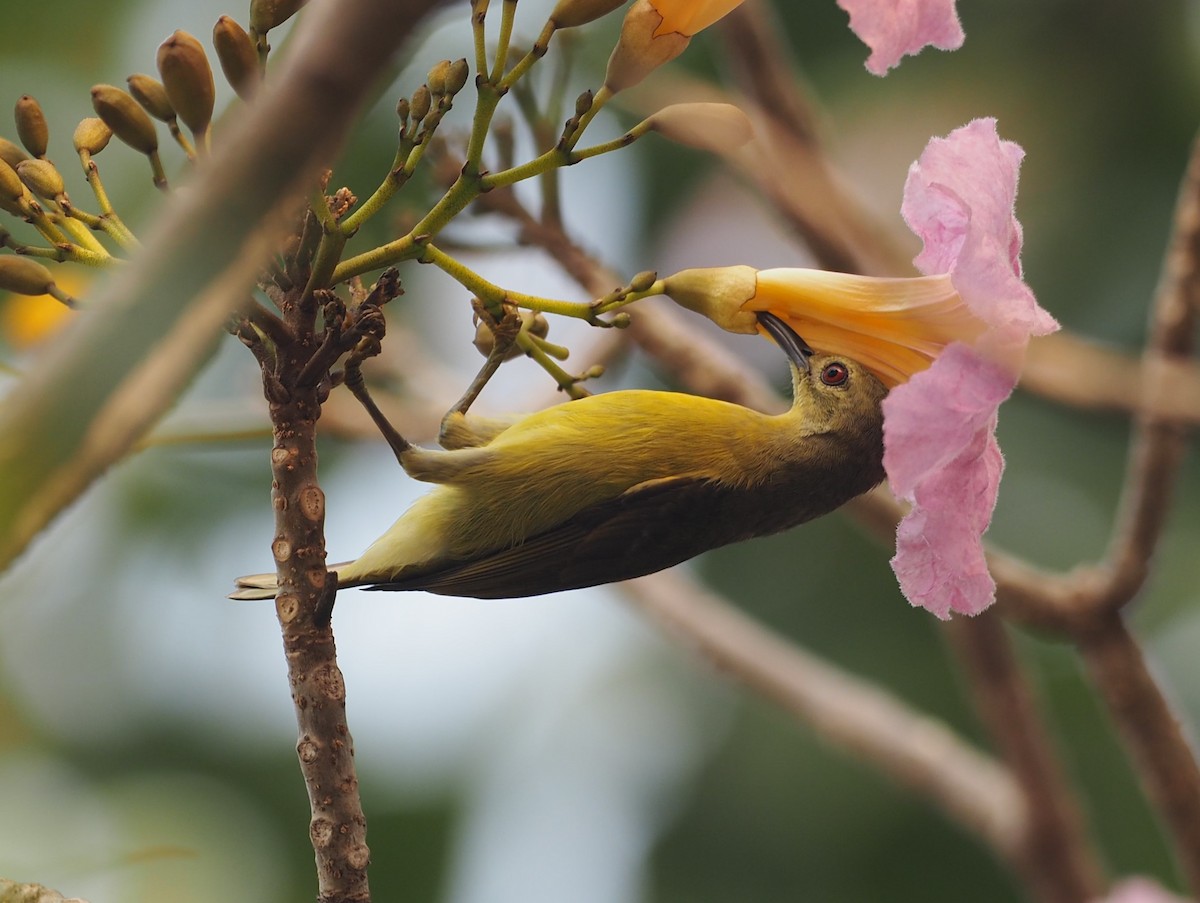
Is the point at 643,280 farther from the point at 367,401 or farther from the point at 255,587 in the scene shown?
the point at 255,587

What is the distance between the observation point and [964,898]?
13.1 m

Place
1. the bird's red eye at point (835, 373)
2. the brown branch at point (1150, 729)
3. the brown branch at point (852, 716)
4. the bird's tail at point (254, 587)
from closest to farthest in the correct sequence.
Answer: the bird's tail at point (254, 587)
the bird's red eye at point (835, 373)
the brown branch at point (1150, 729)
the brown branch at point (852, 716)

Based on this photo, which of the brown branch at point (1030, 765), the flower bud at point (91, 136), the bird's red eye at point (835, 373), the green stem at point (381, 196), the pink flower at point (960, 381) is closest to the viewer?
the green stem at point (381, 196)

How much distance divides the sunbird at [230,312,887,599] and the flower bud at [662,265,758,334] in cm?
29

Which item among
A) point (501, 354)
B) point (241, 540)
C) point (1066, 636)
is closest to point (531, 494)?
point (501, 354)

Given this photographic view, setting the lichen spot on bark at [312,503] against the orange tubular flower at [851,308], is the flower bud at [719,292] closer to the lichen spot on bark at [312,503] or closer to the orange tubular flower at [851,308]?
the orange tubular flower at [851,308]

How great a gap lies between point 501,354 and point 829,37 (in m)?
12.8

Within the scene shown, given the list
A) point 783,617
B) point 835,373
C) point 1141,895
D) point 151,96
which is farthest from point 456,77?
point 783,617

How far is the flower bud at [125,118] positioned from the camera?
5.51 feet

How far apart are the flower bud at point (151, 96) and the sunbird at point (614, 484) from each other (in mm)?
735

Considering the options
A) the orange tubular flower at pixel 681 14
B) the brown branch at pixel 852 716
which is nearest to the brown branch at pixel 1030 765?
the brown branch at pixel 852 716

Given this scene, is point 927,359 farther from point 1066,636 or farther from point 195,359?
point 1066,636

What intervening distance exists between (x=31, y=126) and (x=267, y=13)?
1.39 feet

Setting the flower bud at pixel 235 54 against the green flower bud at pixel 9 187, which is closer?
the flower bud at pixel 235 54
